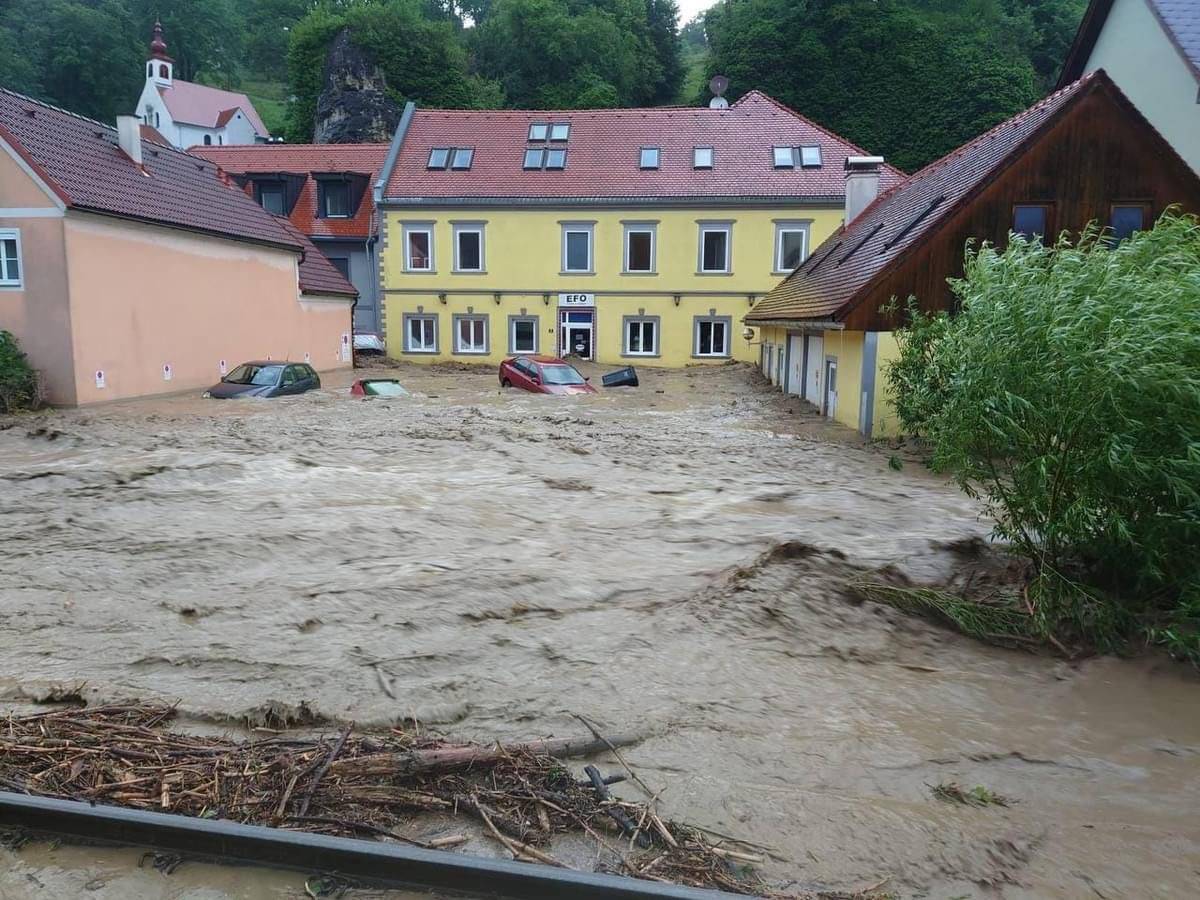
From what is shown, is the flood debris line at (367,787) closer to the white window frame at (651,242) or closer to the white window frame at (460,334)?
the white window frame at (651,242)

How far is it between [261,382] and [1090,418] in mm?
20576

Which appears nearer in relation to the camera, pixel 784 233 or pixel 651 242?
pixel 784 233

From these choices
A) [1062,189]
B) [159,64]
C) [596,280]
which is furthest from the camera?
[159,64]

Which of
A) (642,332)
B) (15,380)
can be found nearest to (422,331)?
(642,332)

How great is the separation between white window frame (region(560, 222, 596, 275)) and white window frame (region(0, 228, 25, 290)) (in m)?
20.9

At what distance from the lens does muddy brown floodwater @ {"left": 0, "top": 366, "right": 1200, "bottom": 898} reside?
518 centimetres

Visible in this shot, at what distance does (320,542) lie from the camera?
10.8 metres

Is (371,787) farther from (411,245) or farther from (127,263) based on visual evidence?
(411,245)

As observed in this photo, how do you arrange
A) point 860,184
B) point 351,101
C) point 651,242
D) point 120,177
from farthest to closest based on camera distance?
1. point 351,101
2. point 651,242
3. point 860,184
4. point 120,177

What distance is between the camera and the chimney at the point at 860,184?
1198 inches

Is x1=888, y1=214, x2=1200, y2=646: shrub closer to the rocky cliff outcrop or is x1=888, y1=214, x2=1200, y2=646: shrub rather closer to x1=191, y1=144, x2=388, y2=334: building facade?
x1=191, y1=144, x2=388, y2=334: building facade

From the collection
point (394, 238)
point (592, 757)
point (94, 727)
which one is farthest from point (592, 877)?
point (394, 238)

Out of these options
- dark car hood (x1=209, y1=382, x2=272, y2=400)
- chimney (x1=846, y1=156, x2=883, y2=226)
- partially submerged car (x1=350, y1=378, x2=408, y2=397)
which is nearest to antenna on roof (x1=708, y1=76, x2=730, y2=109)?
chimney (x1=846, y1=156, x2=883, y2=226)

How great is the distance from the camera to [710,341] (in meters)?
37.8
